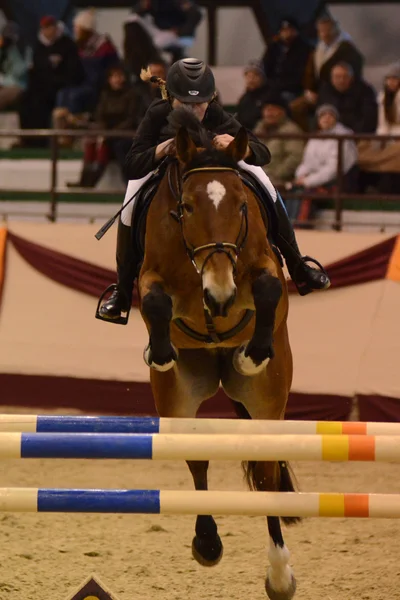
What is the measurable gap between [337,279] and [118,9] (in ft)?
21.3

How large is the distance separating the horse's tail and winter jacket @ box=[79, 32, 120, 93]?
24.5 feet

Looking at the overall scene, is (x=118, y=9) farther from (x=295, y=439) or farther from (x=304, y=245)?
(x=295, y=439)

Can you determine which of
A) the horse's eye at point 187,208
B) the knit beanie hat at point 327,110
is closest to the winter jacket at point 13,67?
the knit beanie hat at point 327,110

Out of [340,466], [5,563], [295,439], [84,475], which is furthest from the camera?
[340,466]

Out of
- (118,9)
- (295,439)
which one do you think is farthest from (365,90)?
(295,439)

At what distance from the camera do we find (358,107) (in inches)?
→ 377

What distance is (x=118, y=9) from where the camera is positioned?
13.0m

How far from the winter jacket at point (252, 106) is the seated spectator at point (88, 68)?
6.24 ft

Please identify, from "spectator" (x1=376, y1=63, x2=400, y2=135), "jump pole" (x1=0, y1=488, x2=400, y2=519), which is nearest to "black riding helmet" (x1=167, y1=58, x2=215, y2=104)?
"jump pole" (x1=0, y1=488, x2=400, y2=519)

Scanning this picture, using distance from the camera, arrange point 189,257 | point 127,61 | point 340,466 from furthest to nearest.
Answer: point 127,61 → point 340,466 → point 189,257

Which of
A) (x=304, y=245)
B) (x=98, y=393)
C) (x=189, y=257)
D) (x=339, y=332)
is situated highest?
(x=189, y=257)

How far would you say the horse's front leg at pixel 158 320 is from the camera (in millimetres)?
4047

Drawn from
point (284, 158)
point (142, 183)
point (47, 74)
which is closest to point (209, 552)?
point (142, 183)

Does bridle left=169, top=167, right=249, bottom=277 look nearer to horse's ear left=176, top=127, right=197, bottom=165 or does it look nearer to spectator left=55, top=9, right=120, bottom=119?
→ horse's ear left=176, top=127, right=197, bottom=165
